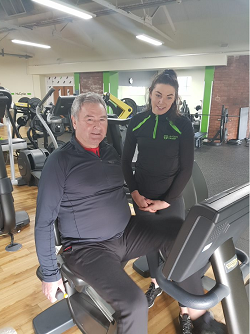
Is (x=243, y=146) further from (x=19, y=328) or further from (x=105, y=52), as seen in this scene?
(x=19, y=328)

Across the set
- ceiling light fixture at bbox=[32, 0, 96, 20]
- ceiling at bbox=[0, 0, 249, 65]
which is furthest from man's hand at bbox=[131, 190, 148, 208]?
ceiling at bbox=[0, 0, 249, 65]

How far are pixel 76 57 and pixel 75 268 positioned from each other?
11.5 meters

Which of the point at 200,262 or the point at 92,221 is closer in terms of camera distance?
the point at 200,262

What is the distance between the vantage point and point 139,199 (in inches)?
66.2

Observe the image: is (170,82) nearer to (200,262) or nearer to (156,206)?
(156,206)

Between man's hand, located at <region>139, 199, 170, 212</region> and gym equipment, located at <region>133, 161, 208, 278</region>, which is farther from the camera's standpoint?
gym equipment, located at <region>133, 161, 208, 278</region>

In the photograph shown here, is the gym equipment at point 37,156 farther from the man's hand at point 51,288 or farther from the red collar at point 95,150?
the man's hand at point 51,288

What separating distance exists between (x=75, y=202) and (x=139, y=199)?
484 mm

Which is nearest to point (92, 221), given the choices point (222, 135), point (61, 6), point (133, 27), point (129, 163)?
point (129, 163)

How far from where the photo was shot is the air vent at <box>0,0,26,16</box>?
7207 mm

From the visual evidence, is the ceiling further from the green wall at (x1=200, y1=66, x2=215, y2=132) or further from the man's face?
the man's face

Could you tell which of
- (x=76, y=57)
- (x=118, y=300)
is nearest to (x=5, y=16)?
(x=76, y=57)

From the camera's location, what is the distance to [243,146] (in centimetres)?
791

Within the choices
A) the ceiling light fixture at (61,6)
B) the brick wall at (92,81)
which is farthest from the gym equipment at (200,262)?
the brick wall at (92,81)
